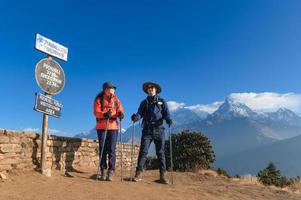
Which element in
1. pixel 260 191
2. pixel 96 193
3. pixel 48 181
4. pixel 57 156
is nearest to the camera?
pixel 96 193

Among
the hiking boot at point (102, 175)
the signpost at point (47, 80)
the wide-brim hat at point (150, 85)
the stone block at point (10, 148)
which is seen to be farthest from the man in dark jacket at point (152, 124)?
the stone block at point (10, 148)

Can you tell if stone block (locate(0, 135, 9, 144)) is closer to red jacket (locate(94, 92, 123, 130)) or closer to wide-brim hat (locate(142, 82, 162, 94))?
red jacket (locate(94, 92, 123, 130))

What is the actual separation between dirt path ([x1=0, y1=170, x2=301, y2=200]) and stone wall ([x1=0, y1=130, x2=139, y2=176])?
35 centimetres

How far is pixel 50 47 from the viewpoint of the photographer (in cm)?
1110

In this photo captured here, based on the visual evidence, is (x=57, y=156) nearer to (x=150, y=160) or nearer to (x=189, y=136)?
(x=189, y=136)

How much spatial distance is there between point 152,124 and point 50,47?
347 centimetres

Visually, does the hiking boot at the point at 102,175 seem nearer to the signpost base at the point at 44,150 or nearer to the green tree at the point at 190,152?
the signpost base at the point at 44,150

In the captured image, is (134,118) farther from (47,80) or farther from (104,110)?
(47,80)

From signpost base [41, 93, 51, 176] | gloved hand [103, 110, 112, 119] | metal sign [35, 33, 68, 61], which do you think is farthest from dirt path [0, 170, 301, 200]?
metal sign [35, 33, 68, 61]

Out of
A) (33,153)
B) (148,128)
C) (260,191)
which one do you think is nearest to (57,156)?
(33,153)

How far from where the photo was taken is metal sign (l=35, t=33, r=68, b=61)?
418 inches

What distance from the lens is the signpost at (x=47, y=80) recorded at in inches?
408

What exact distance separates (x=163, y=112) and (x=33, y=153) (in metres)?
3.74

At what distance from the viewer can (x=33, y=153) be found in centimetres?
1040
